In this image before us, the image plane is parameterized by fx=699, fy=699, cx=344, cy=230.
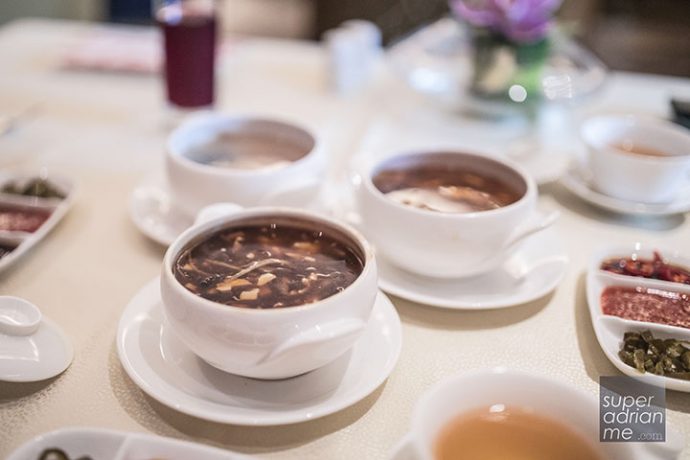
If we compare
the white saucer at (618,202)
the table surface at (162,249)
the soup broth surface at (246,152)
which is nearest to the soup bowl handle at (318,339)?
the table surface at (162,249)

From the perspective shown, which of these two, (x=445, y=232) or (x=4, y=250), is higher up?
(x=445, y=232)

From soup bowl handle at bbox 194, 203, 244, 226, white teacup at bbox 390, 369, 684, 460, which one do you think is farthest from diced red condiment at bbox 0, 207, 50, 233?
white teacup at bbox 390, 369, 684, 460

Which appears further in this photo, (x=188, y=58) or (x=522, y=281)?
(x=188, y=58)

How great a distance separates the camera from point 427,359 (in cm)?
96

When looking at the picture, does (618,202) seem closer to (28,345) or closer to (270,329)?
(270,329)

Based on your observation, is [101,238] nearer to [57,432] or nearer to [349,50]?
[57,432]

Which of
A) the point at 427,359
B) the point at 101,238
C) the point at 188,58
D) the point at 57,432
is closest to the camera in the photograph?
the point at 57,432

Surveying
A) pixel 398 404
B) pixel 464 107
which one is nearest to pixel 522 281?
pixel 398 404

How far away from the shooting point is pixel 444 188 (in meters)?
1.17

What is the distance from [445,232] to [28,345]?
582 mm

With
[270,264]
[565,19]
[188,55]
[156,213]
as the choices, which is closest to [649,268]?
[270,264]

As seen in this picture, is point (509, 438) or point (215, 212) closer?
point (509, 438)

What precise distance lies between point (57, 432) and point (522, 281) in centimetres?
71

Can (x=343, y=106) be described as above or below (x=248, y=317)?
below
